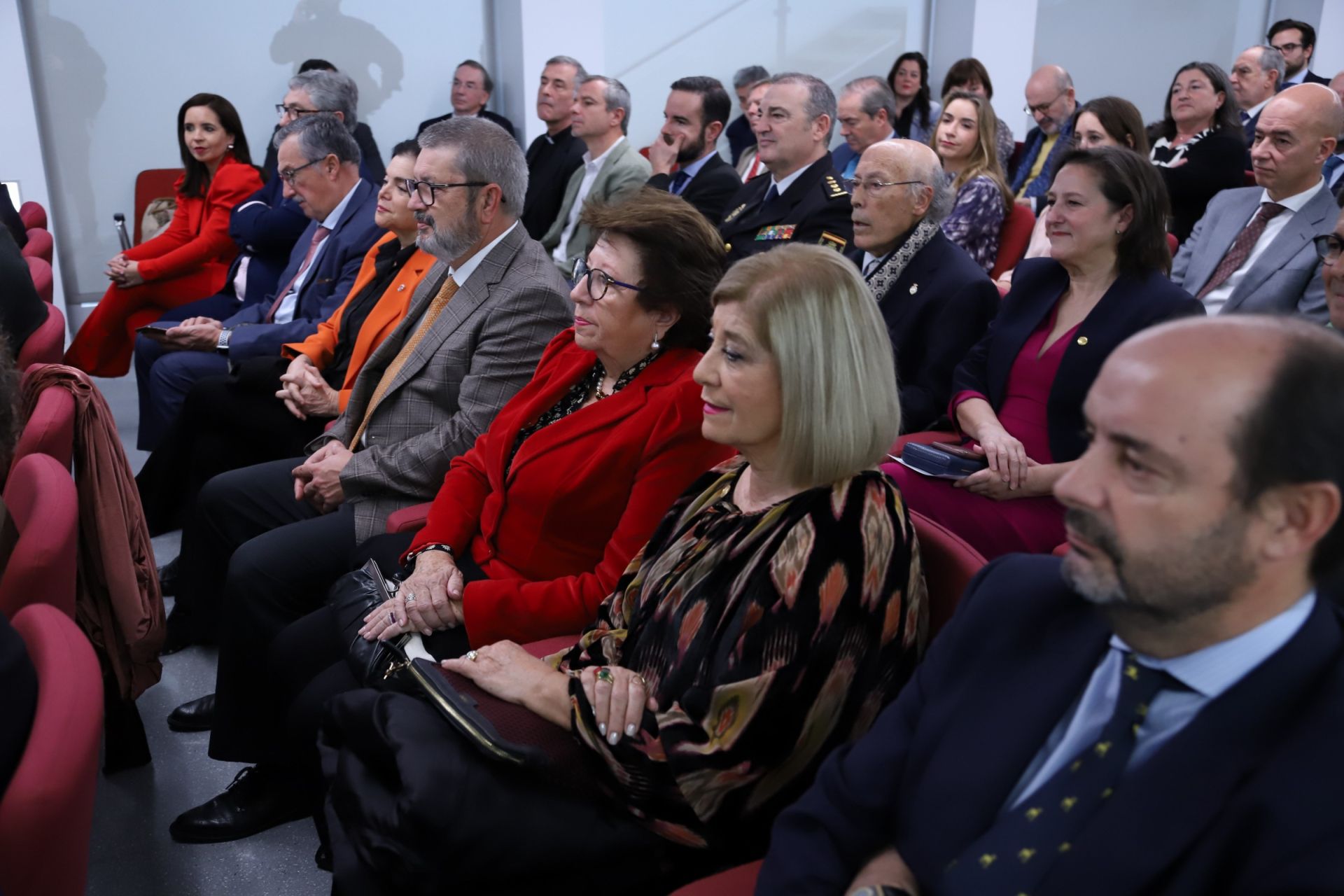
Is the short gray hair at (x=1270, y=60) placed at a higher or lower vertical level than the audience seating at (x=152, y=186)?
higher

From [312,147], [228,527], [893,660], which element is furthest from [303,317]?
[893,660]

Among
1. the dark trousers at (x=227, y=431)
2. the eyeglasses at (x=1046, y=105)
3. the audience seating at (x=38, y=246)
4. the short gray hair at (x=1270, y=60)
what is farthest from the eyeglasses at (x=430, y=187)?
the short gray hair at (x=1270, y=60)

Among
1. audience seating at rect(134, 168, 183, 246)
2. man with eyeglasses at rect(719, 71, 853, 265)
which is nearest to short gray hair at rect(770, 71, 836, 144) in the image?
man with eyeglasses at rect(719, 71, 853, 265)

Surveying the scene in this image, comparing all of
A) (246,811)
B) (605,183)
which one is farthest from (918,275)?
(605,183)

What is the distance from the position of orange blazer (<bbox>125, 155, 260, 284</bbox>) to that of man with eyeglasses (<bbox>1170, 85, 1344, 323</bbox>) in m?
4.01

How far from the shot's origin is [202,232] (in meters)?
4.93

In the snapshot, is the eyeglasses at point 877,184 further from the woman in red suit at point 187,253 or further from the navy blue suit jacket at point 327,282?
the woman in red suit at point 187,253

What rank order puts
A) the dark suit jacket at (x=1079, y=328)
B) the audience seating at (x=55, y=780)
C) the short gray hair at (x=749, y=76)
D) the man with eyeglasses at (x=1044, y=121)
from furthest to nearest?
the short gray hair at (x=749, y=76)
the man with eyeglasses at (x=1044, y=121)
the dark suit jacket at (x=1079, y=328)
the audience seating at (x=55, y=780)

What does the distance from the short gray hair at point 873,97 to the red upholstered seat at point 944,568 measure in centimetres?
402

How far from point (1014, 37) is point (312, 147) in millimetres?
6325

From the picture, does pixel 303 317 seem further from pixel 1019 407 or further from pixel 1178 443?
pixel 1178 443

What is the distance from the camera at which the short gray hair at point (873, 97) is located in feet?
16.9

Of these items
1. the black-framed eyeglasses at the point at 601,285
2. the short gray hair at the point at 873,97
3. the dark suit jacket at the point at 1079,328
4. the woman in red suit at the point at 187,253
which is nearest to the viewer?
the black-framed eyeglasses at the point at 601,285

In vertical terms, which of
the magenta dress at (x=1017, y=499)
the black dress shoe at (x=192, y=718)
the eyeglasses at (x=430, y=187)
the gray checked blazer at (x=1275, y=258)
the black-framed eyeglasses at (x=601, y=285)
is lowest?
the black dress shoe at (x=192, y=718)
